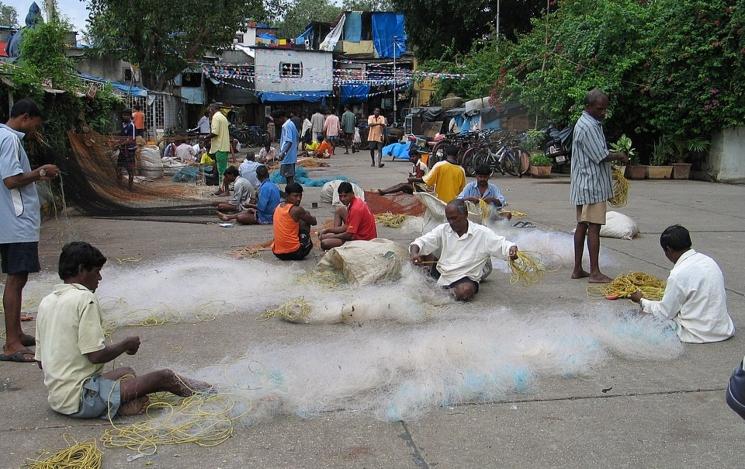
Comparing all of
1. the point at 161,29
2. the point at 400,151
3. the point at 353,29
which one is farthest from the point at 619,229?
the point at 353,29

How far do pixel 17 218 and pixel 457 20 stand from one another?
92.5ft

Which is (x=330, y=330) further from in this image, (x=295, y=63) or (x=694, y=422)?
(x=295, y=63)

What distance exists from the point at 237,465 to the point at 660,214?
32.2 feet

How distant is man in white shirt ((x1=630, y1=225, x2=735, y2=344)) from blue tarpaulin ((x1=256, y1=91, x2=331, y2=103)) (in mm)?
32244

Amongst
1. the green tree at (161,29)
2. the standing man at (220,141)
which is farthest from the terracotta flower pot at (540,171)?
the green tree at (161,29)

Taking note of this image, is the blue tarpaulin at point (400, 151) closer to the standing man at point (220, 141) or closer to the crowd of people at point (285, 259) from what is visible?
the standing man at point (220, 141)

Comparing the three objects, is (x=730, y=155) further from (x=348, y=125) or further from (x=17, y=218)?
(x=17, y=218)

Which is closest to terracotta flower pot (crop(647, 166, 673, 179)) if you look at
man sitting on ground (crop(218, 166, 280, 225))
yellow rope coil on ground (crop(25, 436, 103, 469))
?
man sitting on ground (crop(218, 166, 280, 225))

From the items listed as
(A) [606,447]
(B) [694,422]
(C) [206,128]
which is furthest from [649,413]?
(C) [206,128]

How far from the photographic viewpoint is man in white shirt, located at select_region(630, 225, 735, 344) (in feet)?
16.3

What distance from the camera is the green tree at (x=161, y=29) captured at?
80.0ft

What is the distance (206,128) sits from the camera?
2262 centimetres

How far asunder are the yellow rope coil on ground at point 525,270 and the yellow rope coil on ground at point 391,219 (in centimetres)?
350

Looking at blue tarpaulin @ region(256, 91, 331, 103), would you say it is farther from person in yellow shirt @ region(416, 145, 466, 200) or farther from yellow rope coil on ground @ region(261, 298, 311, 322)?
yellow rope coil on ground @ region(261, 298, 311, 322)
